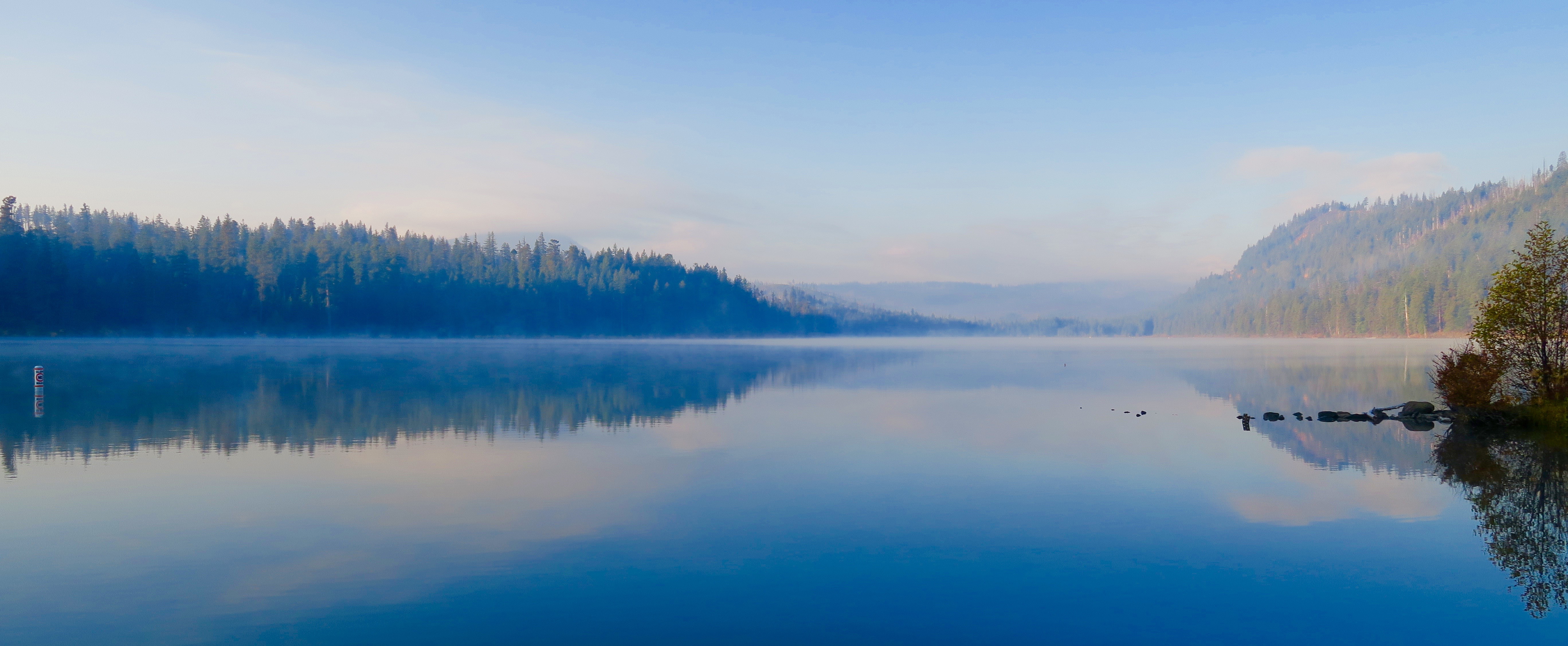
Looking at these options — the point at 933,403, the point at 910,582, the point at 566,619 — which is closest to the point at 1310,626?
the point at 910,582

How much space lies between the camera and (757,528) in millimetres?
14055

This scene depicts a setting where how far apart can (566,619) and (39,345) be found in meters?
125

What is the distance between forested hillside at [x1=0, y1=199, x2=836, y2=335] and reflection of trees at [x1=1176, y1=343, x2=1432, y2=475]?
463 feet

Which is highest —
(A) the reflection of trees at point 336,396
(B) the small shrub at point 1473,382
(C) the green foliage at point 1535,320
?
(C) the green foliage at point 1535,320

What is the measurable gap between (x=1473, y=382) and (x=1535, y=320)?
2928 millimetres

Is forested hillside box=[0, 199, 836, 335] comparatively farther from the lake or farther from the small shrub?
the small shrub

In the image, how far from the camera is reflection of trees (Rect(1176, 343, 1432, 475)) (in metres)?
22.3

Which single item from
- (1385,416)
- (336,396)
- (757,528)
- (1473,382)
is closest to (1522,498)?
(757,528)

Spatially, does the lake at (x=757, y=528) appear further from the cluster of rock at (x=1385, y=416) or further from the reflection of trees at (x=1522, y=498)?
the cluster of rock at (x=1385, y=416)

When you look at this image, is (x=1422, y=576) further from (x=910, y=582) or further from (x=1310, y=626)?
(x=910, y=582)

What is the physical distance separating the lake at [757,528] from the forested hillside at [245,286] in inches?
4583

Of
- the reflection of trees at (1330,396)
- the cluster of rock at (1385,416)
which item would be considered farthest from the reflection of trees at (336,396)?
the cluster of rock at (1385,416)

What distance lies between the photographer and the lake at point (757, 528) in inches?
378

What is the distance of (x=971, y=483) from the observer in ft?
59.6
